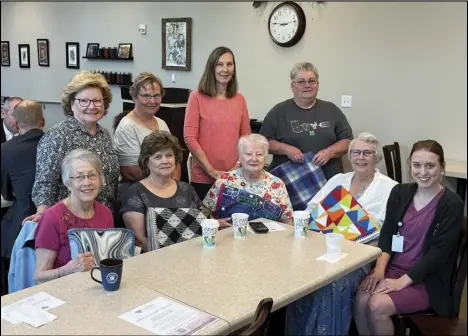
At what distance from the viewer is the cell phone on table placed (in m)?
2.36

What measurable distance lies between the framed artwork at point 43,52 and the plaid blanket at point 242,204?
635 centimetres

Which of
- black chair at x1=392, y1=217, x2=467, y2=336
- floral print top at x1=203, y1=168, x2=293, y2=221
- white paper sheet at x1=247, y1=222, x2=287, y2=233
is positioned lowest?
black chair at x1=392, y1=217, x2=467, y2=336

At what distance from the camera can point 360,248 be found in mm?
2209

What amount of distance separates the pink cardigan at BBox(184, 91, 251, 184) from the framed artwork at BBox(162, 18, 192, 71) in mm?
3061

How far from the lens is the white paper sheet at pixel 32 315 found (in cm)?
142

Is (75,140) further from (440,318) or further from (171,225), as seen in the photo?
(440,318)

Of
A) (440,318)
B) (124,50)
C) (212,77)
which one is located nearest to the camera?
(440,318)

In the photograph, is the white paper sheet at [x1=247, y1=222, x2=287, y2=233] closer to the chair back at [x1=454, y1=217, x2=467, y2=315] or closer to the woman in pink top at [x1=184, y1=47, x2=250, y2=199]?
the woman in pink top at [x1=184, y1=47, x2=250, y2=199]

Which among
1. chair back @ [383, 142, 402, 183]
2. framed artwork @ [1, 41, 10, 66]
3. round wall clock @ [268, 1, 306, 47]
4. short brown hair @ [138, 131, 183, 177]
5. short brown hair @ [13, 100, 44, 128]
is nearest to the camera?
short brown hair @ [138, 131, 183, 177]

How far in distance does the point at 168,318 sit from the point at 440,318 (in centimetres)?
130

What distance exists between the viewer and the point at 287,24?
4.83 meters

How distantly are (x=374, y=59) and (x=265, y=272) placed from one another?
9.93ft

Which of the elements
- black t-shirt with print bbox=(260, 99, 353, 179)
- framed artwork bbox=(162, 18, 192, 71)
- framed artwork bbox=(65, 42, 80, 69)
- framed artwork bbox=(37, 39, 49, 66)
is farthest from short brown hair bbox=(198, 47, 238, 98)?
framed artwork bbox=(37, 39, 49, 66)

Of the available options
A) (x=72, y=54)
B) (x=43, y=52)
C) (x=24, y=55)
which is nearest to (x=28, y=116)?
(x=72, y=54)
